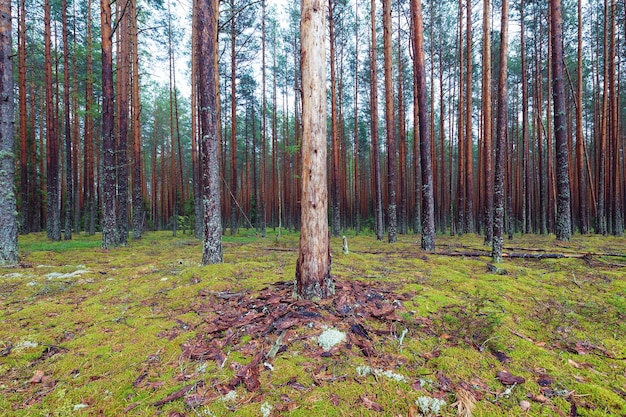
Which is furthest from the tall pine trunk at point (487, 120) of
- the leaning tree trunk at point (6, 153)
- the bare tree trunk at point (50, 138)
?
the bare tree trunk at point (50, 138)

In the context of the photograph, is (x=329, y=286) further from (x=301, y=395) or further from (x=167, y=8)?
(x=167, y=8)

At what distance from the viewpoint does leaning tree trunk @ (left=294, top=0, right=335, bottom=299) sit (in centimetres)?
341

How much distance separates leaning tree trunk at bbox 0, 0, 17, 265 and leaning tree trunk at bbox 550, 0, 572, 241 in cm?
1654

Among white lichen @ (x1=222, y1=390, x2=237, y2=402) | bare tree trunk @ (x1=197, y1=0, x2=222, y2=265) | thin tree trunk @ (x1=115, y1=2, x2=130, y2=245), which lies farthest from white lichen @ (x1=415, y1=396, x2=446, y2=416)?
thin tree trunk @ (x1=115, y1=2, x2=130, y2=245)

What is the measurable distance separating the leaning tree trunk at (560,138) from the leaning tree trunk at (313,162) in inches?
440

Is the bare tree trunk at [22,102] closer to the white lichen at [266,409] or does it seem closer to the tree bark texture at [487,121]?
the white lichen at [266,409]

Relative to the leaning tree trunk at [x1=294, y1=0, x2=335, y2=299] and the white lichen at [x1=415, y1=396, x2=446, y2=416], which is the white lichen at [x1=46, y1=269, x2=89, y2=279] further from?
the white lichen at [x1=415, y1=396, x2=446, y2=416]

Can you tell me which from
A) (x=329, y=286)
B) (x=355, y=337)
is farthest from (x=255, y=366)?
(x=329, y=286)

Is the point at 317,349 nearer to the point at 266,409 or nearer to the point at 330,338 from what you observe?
the point at 330,338

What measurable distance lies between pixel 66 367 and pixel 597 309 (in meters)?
5.82

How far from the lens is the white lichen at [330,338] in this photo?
2547 mm

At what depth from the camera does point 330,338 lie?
2623 millimetres

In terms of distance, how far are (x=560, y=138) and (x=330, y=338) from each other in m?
12.6

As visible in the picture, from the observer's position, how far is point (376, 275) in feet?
17.0
